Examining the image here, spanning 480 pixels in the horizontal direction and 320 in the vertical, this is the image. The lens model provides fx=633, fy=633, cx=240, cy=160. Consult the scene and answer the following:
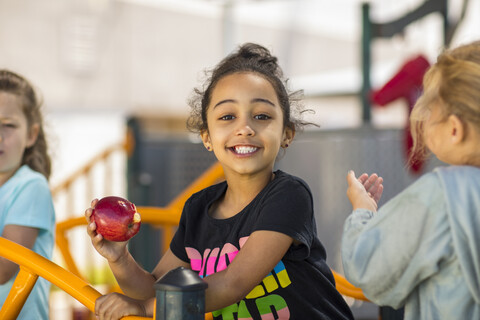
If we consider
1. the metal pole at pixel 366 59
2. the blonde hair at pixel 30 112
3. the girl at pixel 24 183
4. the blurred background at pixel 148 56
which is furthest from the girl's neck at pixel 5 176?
the blurred background at pixel 148 56

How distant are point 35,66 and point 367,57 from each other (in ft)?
13.3

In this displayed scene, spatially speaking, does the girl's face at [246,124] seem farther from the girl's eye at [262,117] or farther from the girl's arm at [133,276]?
the girl's arm at [133,276]

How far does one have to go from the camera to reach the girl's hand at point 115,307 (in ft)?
4.44

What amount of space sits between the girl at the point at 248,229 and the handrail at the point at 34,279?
0.17 feet

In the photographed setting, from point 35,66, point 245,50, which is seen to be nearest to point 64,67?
point 35,66

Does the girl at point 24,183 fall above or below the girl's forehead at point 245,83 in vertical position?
below

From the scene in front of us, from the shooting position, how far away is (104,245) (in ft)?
4.96

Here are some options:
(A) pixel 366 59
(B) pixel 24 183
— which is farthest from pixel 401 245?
(A) pixel 366 59

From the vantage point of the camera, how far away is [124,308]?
4.51ft

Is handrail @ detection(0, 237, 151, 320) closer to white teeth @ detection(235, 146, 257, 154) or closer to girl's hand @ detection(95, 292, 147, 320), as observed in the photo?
girl's hand @ detection(95, 292, 147, 320)

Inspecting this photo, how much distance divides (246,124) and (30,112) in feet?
3.05

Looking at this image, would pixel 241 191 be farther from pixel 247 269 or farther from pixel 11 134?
pixel 11 134

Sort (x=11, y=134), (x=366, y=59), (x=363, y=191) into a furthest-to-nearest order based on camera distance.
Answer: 1. (x=366, y=59)
2. (x=11, y=134)
3. (x=363, y=191)

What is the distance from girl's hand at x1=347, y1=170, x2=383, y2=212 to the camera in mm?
1315
